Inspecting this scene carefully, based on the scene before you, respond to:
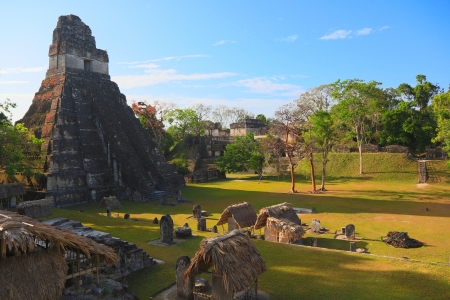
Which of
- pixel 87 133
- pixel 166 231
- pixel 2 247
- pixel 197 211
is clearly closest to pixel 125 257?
pixel 166 231

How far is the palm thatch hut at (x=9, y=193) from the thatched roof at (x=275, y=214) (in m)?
14.8

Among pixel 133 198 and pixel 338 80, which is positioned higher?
pixel 338 80

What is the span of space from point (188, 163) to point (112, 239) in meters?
34.1

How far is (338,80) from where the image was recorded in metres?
37.2

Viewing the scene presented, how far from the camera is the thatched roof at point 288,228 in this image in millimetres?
13844

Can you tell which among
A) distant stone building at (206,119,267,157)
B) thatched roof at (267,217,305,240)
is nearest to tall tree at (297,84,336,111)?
distant stone building at (206,119,267,157)

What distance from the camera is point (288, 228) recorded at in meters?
14.0

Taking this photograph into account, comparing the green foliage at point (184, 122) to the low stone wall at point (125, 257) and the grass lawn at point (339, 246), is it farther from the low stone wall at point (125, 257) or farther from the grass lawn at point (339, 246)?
the low stone wall at point (125, 257)

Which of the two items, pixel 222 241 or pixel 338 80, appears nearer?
pixel 222 241

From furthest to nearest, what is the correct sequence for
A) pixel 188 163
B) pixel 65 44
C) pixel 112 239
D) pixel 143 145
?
pixel 188 163
pixel 143 145
pixel 65 44
pixel 112 239

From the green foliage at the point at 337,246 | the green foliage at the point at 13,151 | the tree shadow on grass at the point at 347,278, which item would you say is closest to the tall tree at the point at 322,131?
the green foliage at the point at 337,246

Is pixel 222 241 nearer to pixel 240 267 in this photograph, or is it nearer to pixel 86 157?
pixel 240 267

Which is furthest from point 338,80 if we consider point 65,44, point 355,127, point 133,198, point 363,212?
point 65,44

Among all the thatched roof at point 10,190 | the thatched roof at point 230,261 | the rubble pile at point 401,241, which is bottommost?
the rubble pile at point 401,241
